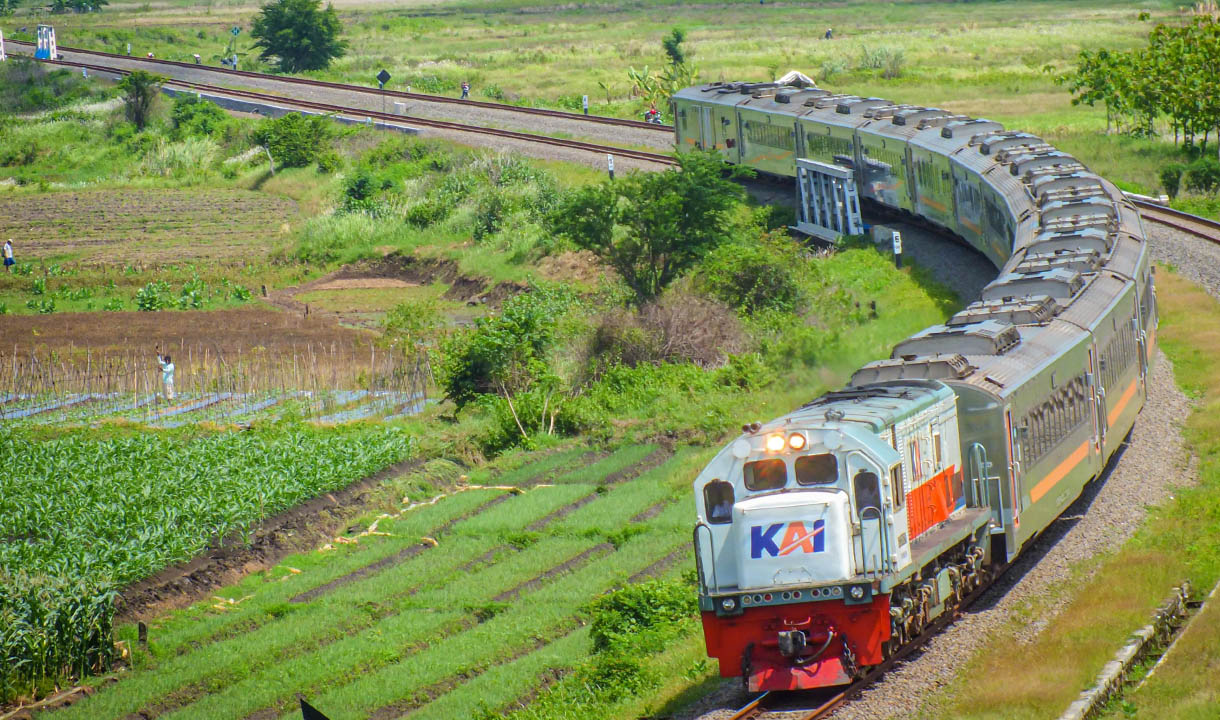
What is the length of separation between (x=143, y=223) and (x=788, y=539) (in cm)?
5252

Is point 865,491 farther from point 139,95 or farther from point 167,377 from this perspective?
point 139,95

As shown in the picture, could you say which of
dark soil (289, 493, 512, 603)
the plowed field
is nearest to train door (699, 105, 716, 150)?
the plowed field

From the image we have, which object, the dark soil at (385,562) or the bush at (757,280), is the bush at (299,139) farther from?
the dark soil at (385,562)

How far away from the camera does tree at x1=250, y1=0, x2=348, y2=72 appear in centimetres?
8938

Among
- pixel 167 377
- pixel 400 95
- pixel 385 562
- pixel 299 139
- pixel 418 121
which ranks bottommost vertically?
pixel 385 562

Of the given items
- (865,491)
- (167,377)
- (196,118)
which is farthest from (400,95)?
(865,491)

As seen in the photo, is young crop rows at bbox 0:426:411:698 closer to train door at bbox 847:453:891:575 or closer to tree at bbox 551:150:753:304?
train door at bbox 847:453:891:575

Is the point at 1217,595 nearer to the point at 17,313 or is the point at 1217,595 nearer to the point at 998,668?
the point at 998,668

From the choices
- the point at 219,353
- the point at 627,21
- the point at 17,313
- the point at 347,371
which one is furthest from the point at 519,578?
the point at 627,21

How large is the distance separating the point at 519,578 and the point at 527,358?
43.4 ft

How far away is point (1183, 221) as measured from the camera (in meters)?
41.0

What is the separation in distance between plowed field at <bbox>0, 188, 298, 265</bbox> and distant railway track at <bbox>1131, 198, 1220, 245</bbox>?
34.0m

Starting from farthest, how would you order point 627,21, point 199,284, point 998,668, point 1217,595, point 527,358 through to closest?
point 627,21, point 199,284, point 527,358, point 1217,595, point 998,668

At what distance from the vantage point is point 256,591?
22.4 meters
